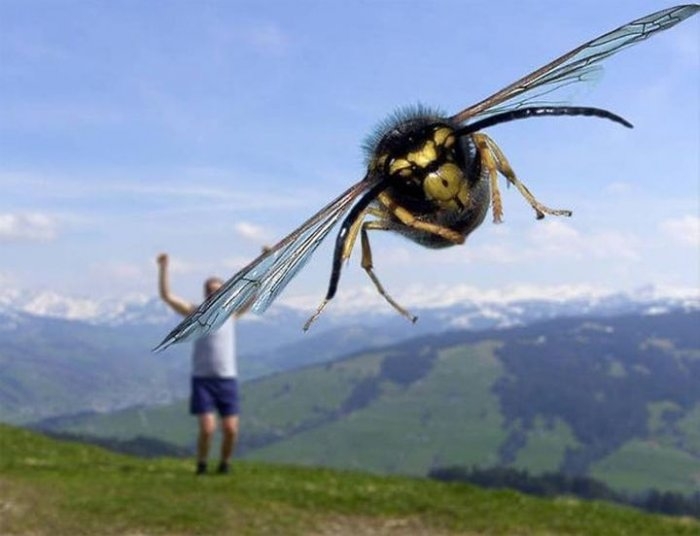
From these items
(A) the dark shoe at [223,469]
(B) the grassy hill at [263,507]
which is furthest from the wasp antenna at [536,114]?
(A) the dark shoe at [223,469]

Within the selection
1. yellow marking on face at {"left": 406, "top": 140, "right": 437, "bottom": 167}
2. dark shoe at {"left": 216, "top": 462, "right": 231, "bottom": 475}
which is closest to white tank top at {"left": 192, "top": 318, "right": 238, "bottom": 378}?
dark shoe at {"left": 216, "top": 462, "right": 231, "bottom": 475}

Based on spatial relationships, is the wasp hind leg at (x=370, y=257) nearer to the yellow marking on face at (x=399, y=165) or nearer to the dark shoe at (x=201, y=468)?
the yellow marking on face at (x=399, y=165)

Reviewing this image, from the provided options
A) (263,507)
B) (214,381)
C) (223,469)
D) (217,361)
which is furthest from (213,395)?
(223,469)

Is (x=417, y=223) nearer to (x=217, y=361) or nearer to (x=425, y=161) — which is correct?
(x=425, y=161)

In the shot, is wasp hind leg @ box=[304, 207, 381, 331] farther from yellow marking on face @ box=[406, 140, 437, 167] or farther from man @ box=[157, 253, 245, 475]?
man @ box=[157, 253, 245, 475]

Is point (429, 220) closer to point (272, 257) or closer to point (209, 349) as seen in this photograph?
point (272, 257)
